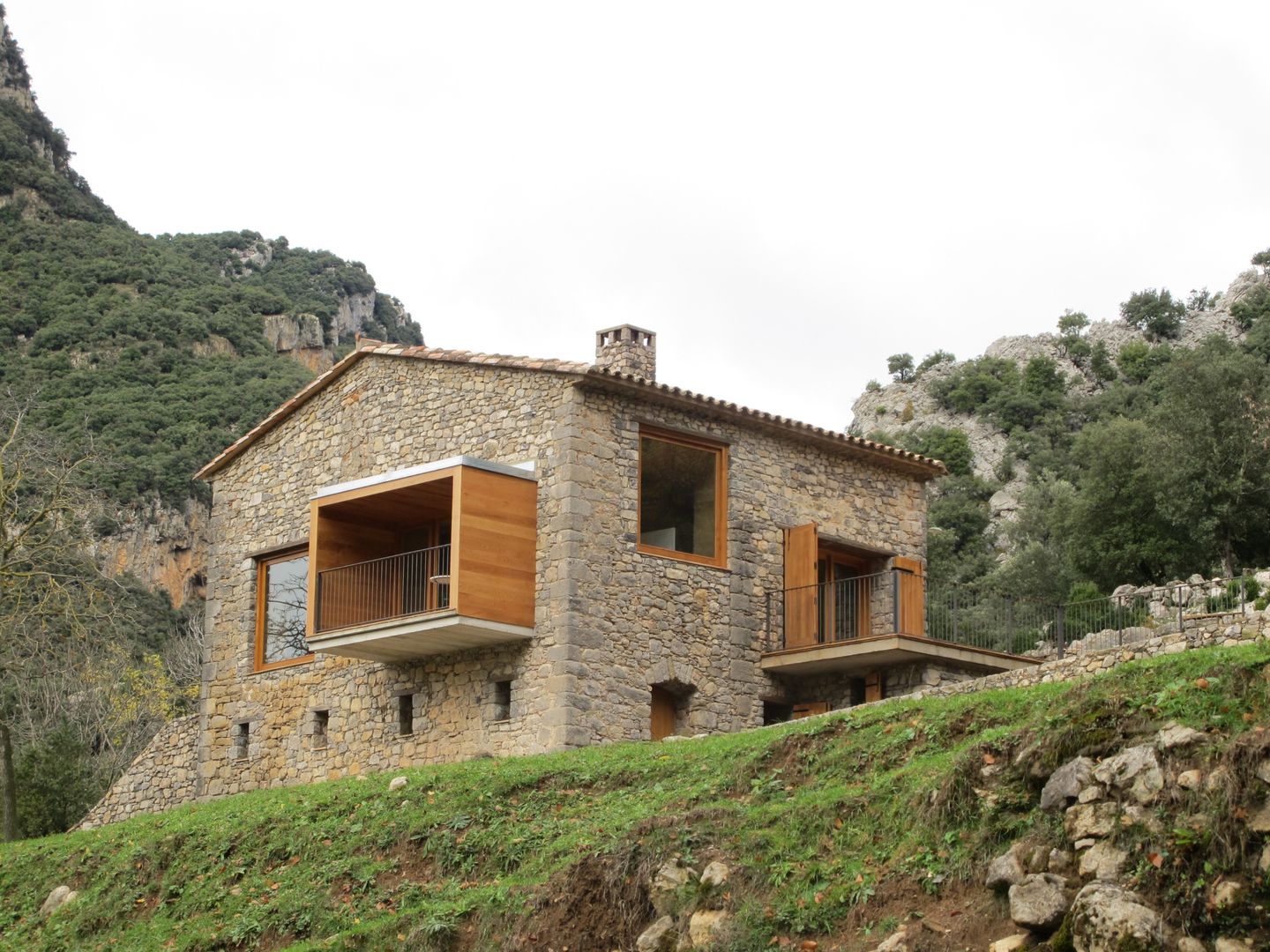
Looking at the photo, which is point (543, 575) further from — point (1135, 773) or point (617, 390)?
point (1135, 773)

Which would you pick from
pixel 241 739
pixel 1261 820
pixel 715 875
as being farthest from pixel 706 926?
pixel 241 739

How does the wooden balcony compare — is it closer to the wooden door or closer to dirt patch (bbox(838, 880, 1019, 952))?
the wooden door

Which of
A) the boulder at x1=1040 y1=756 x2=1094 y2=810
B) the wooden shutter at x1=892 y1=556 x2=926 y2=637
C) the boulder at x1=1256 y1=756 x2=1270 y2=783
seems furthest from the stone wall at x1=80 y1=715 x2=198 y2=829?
the boulder at x1=1256 y1=756 x2=1270 y2=783

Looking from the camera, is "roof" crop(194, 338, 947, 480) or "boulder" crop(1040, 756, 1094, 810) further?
"roof" crop(194, 338, 947, 480)

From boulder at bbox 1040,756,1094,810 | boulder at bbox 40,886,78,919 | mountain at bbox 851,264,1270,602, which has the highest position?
mountain at bbox 851,264,1270,602

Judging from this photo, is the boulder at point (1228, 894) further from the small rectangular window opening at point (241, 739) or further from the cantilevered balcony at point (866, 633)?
the small rectangular window opening at point (241, 739)

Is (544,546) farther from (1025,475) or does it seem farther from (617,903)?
(1025,475)

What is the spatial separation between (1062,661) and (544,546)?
23.4ft

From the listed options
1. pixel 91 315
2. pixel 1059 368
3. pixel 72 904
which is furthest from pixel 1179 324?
pixel 72 904

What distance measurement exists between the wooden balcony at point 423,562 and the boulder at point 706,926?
366 inches

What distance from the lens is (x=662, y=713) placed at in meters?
24.0

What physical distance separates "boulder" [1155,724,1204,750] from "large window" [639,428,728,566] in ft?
38.9

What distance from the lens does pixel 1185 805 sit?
11930 millimetres

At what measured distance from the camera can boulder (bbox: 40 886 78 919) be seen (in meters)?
19.7
